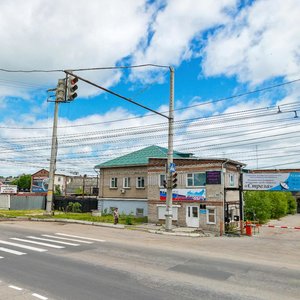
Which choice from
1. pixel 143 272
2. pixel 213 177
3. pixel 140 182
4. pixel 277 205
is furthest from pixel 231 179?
pixel 143 272

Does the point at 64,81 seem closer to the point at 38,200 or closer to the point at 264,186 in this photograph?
the point at 264,186

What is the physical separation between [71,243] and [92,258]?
434 centimetres

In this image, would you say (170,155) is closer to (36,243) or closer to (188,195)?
(188,195)

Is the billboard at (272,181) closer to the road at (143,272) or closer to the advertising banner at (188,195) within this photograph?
the advertising banner at (188,195)

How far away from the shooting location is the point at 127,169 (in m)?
35.7

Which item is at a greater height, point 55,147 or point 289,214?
point 55,147

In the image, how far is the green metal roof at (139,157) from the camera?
3487 cm

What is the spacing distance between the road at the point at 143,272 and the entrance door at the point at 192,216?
9970 mm

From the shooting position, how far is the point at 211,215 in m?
25.2

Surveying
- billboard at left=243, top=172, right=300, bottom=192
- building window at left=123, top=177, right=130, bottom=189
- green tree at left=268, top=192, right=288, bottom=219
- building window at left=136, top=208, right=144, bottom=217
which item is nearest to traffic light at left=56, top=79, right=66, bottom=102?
billboard at left=243, top=172, right=300, bottom=192

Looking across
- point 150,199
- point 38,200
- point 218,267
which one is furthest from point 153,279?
point 38,200

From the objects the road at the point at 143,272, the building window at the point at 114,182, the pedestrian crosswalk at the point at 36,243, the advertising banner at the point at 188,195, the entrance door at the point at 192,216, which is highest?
the building window at the point at 114,182

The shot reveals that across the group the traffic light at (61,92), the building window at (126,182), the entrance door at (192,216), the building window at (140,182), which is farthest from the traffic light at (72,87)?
the building window at (126,182)

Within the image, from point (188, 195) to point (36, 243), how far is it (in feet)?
45.6
